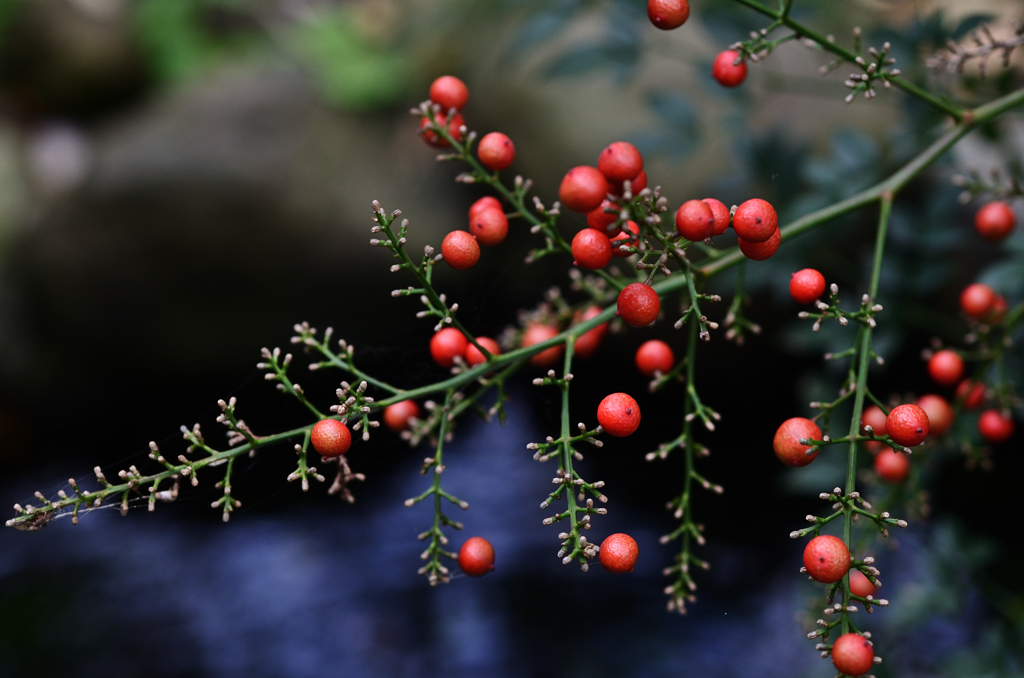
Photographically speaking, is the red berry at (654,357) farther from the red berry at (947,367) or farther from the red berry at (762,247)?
the red berry at (947,367)

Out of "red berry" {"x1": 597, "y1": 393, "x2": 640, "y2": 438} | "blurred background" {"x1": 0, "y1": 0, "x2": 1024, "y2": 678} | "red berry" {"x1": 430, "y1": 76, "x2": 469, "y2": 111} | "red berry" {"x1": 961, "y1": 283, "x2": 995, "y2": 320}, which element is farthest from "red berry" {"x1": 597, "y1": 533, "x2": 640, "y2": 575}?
"blurred background" {"x1": 0, "y1": 0, "x2": 1024, "y2": 678}

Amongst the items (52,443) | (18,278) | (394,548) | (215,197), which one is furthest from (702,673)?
(18,278)

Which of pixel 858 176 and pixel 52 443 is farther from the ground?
pixel 52 443

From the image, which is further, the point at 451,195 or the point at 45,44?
the point at 45,44

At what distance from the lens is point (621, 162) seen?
0.83 metres

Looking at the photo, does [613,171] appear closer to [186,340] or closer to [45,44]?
[186,340]

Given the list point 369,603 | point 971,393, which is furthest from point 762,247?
point 369,603

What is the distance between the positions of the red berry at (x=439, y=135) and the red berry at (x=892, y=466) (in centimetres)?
103

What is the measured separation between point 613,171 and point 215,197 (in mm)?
3924

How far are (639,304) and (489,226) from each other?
25 cm

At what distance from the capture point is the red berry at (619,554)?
90cm

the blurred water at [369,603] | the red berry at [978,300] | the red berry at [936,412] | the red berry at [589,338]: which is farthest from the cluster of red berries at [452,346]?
the blurred water at [369,603]

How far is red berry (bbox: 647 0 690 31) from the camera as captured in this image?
92cm

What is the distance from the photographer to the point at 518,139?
3830mm
